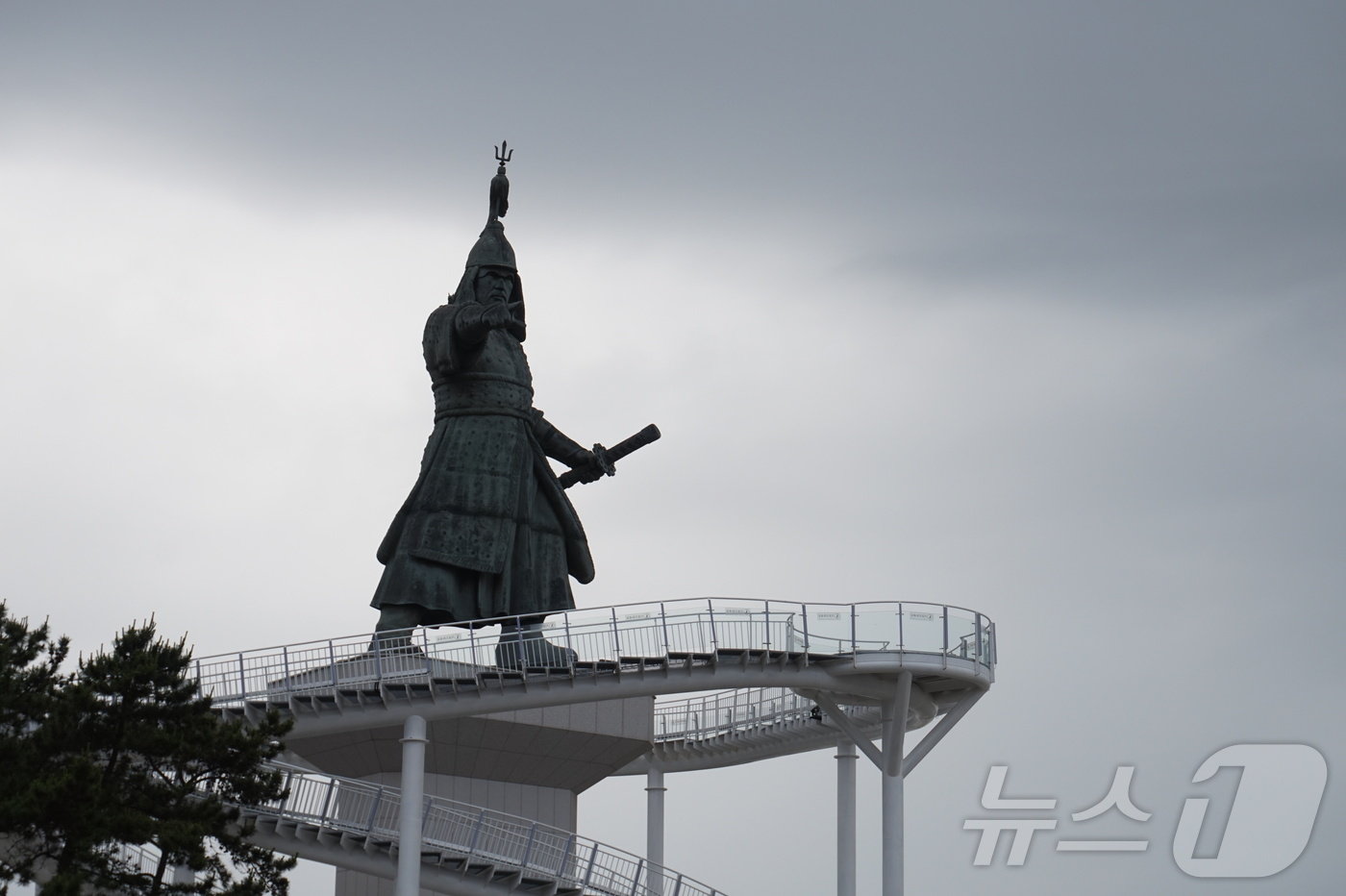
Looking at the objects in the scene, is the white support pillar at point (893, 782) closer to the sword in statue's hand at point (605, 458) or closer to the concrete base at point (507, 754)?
the concrete base at point (507, 754)

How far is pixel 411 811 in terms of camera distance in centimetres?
2869

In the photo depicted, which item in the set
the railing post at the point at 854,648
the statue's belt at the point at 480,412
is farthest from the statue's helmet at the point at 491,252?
the railing post at the point at 854,648

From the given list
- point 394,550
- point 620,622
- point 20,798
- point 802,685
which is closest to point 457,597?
point 394,550

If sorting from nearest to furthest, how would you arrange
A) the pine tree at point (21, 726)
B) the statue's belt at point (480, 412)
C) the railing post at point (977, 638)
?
the pine tree at point (21, 726) < the railing post at point (977, 638) < the statue's belt at point (480, 412)

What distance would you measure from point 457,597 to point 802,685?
5.68 metres

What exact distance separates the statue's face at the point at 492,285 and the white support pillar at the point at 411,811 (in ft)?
26.1

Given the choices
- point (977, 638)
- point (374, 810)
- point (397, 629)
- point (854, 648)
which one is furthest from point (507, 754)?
point (977, 638)

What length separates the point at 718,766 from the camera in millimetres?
38188

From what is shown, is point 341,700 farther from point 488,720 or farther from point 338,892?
point 338,892

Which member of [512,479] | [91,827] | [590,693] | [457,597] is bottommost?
[91,827]

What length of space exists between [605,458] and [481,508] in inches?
114

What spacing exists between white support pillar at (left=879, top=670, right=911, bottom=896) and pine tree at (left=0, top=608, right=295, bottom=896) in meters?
10.8

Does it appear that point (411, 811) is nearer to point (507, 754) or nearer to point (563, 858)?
point (563, 858)

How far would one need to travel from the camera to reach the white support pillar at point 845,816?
35188 millimetres
